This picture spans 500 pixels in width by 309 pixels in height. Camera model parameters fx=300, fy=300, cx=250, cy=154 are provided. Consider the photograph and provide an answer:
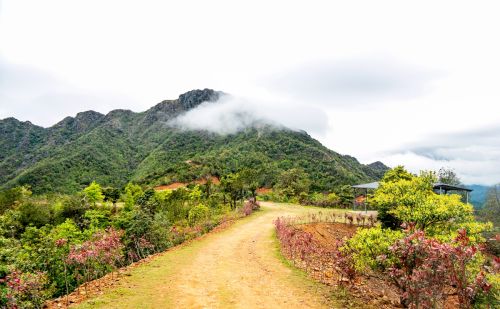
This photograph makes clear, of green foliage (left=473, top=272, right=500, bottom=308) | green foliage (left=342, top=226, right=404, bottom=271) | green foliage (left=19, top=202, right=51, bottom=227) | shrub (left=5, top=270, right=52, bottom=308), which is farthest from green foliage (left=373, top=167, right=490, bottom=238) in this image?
green foliage (left=19, top=202, right=51, bottom=227)

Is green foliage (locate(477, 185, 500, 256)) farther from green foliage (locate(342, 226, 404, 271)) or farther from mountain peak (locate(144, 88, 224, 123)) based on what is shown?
mountain peak (locate(144, 88, 224, 123))

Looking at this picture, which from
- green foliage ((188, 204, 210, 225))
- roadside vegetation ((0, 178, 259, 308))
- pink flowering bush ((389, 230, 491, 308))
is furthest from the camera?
green foliage ((188, 204, 210, 225))

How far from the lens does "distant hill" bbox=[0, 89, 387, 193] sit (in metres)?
67.0

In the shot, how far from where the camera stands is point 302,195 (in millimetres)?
41375

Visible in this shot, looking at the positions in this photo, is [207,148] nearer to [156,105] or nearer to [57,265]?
[156,105]

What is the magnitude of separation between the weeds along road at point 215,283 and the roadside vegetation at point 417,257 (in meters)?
1.13

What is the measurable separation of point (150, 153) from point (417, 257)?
10598cm

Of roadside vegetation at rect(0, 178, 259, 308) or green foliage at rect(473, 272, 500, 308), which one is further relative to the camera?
roadside vegetation at rect(0, 178, 259, 308)

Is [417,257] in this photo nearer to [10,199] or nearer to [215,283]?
[215,283]

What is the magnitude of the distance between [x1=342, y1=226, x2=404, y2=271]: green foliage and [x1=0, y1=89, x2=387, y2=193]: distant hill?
42.2 metres

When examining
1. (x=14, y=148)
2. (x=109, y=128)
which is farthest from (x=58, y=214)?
(x=14, y=148)

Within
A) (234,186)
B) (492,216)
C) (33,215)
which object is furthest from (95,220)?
(492,216)

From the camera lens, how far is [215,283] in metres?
9.41

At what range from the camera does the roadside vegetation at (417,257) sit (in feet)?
17.4
